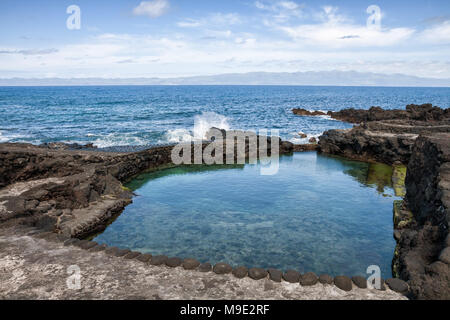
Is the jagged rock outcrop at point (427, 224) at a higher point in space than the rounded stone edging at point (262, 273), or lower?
higher

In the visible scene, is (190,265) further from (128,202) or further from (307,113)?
(307,113)

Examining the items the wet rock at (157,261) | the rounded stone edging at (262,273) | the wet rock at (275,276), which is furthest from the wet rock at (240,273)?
the wet rock at (157,261)

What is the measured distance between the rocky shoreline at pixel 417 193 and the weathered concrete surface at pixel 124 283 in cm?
111

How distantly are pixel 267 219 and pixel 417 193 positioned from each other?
641cm

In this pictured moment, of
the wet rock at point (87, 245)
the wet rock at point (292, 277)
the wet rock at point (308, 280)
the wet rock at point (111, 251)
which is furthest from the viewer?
the wet rock at point (87, 245)

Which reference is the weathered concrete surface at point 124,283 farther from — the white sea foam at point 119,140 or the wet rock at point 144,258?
the white sea foam at point 119,140

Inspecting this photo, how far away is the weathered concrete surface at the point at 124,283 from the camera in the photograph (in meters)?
6.64

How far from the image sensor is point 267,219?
13.9 metres

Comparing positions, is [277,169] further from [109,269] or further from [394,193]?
[109,269]

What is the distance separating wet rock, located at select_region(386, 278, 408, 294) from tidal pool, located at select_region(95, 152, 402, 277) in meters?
2.97

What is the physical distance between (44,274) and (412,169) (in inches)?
638

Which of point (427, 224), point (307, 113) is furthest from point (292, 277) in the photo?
point (307, 113)

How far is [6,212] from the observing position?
11.2 meters

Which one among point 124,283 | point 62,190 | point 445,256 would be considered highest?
point 445,256
